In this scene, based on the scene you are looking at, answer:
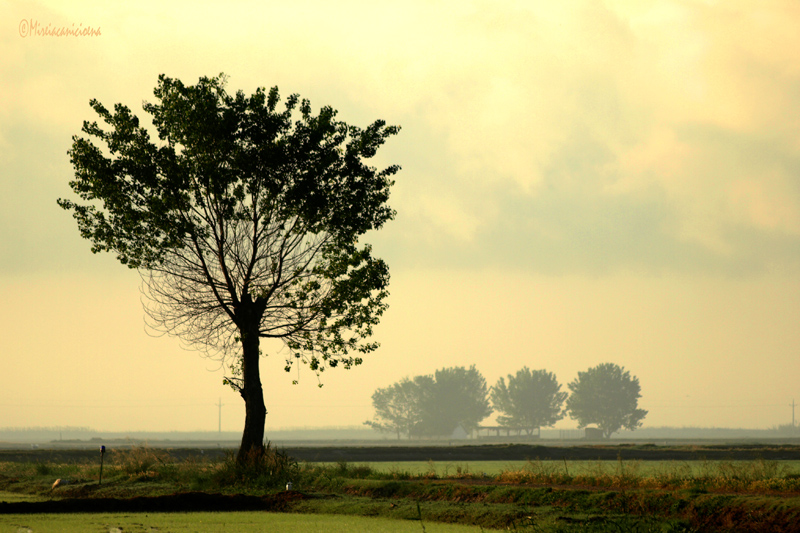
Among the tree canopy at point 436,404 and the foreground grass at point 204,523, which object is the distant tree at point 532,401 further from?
the foreground grass at point 204,523

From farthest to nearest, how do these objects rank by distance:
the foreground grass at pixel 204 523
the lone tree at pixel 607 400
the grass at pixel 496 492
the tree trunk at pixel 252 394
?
the lone tree at pixel 607 400, the tree trunk at pixel 252 394, the foreground grass at pixel 204 523, the grass at pixel 496 492

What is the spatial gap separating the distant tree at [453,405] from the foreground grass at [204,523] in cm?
15616

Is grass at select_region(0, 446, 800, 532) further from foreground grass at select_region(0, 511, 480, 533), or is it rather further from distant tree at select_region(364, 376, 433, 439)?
distant tree at select_region(364, 376, 433, 439)

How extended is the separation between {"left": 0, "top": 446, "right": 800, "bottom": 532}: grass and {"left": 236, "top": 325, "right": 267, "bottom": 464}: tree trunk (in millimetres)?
1007

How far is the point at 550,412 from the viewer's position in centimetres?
16975

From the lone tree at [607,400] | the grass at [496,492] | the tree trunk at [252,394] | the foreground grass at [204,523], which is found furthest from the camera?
the lone tree at [607,400]

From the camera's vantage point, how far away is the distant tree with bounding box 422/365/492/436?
174375mm

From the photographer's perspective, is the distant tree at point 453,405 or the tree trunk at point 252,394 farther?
the distant tree at point 453,405

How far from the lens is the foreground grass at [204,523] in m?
16.4

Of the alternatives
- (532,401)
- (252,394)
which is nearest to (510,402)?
(532,401)

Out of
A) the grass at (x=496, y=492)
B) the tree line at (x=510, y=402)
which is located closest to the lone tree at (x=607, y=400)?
the tree line at (x=510, y=402)

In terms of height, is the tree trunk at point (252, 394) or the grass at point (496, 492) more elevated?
the tree trunk at point (252, 394)

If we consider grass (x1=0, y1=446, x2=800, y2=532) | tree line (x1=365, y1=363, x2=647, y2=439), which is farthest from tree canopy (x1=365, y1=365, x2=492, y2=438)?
grass (x1=0, y1=446, x2=800, y2=532)

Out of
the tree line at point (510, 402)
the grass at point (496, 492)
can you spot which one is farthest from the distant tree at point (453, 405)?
the grass at point (496, 492)
